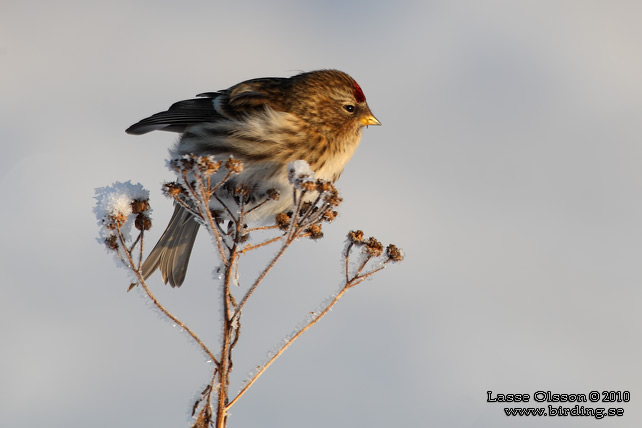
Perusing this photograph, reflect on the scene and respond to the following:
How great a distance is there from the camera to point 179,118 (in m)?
5.65

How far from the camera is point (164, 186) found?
171 inches

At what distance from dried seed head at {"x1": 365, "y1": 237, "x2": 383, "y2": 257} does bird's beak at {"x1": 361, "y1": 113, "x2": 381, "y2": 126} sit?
6.02 feet

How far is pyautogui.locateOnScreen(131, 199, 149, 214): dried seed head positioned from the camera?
4.43 metres

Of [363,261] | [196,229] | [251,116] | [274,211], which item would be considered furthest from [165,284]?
[363,261]

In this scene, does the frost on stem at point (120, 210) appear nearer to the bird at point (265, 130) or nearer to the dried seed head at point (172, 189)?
the dried seed head at point (172, 189)

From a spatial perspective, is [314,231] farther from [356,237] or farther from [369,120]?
[369,120]

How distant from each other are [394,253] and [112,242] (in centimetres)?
173

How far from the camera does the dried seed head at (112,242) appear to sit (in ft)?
14.0

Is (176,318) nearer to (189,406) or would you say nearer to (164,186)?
(189,406)

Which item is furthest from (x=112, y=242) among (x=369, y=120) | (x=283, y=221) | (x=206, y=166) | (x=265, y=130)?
(x=369, y=120)

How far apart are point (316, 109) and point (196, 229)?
→ 1577 mm

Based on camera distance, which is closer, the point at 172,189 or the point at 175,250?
the point at 172,189

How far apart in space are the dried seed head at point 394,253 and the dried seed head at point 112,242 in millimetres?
1678

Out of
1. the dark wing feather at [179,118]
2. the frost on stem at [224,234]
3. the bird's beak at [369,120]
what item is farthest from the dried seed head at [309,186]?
the bird's beak at [369,120]
